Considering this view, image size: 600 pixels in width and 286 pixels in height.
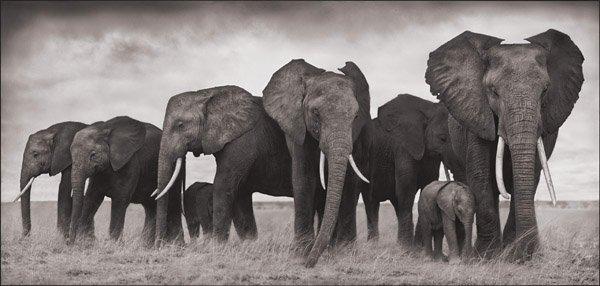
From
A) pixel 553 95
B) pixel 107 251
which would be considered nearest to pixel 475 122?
pixel 553 95

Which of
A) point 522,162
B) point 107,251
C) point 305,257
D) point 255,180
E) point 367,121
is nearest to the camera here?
point 522,162

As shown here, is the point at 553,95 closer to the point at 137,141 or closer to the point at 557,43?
the point at 557,43

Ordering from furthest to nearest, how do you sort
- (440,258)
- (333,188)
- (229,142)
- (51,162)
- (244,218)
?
(51,162) → (244,218) → (229,142) → (440,258) → (333,188)

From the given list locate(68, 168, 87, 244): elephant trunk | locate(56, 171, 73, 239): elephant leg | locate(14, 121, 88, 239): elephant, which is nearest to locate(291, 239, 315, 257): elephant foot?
locate(68, 168, 87, 244): elephant trunk

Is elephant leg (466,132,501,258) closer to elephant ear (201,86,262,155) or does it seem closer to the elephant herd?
the elephant herd

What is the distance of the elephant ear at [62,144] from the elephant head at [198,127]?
429 cm

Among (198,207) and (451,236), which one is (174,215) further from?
(451,236)

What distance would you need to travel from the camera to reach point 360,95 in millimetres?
13438

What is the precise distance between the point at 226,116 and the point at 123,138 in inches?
136

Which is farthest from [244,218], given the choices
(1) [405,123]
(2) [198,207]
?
(1) [405,123]

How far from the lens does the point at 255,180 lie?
614 inches

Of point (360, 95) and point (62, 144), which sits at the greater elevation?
point (360, 95)

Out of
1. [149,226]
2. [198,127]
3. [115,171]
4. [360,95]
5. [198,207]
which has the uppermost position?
[360,95]

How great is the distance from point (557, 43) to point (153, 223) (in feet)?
32.9
